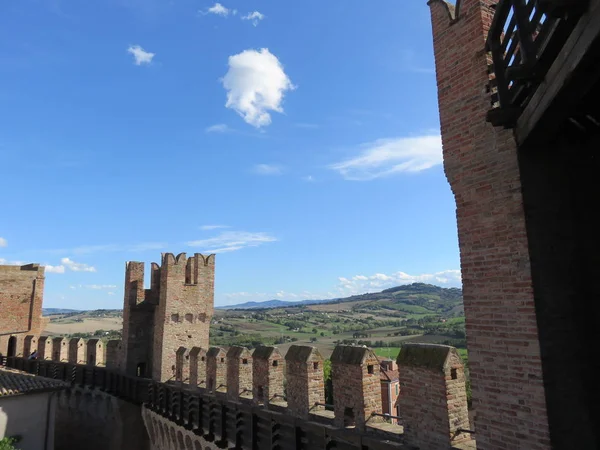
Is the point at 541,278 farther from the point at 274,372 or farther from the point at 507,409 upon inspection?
the point at 274,372

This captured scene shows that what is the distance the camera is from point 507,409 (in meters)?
5.05

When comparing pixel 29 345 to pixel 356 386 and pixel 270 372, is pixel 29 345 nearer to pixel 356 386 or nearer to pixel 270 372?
pixel 270 372

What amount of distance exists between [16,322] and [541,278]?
31.0 metres

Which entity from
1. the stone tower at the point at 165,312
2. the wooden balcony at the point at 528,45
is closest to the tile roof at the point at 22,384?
the stone tower at the point at 165,312

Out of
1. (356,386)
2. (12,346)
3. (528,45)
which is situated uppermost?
(528,45)

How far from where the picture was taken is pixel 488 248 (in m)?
5.51

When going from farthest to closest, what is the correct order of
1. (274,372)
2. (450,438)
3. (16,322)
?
(16,322) → (274,372) → (450,438)

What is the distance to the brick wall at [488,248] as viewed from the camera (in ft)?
16.2

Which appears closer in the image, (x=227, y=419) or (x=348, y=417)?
(x=348, y=417)

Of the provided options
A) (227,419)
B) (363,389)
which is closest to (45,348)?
(227,419)

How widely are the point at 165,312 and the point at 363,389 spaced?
11.1 m

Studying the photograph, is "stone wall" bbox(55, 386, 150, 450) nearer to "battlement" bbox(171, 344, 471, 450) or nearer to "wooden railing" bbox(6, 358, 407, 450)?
"wooden railing" bbox(6, 358, 407, 450)

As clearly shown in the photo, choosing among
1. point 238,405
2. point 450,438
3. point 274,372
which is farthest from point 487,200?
point 238,405

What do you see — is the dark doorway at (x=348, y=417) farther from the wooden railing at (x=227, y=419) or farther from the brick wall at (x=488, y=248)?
the brick wall at (x=488, y=248)
